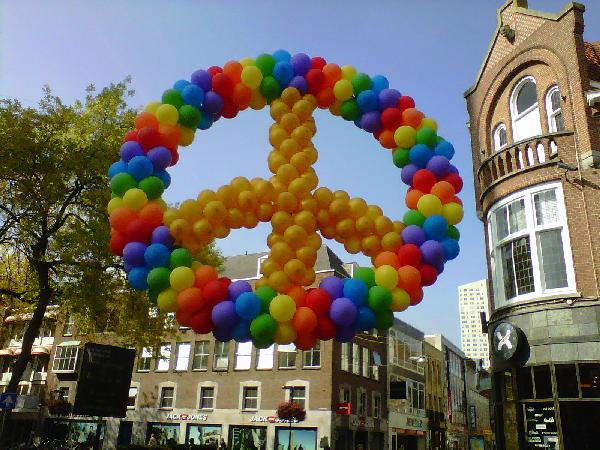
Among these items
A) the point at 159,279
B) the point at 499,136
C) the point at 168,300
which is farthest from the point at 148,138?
the point at 499,136

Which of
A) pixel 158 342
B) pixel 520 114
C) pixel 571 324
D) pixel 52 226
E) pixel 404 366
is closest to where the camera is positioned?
pixel 571 324

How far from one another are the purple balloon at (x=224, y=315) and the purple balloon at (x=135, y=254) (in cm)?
121

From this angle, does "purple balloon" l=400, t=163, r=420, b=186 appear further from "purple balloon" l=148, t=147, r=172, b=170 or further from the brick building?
the brick building

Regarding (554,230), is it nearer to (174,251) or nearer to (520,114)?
(520,114)

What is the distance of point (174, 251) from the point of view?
6.55m

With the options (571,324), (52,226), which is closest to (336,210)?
(571,324)

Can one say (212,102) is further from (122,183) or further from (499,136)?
(499,136)

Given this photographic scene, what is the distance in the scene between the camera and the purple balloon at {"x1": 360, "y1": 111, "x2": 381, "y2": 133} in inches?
316

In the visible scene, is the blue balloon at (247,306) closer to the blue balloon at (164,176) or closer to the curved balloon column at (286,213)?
the curved balloon column at (286,213)

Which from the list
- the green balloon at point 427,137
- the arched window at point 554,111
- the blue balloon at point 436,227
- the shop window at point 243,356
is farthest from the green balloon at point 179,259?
the shop window at point 243,356

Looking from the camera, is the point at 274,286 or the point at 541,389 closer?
the point at 274,286

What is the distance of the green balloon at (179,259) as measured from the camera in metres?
6.47

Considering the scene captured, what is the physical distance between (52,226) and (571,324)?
15.4 meters

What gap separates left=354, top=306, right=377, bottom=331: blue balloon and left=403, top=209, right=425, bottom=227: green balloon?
1.48 meters
